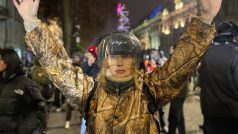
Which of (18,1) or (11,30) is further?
(11,30)

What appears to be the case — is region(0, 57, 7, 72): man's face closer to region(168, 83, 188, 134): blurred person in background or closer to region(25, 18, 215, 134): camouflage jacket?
region(25, 18, 215, 134): camouflage jacket

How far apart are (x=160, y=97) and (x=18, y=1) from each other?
1057 millimetres

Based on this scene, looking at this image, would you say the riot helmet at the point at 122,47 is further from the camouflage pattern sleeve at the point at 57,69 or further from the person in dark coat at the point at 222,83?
the person in dark coat at the point at 222,83

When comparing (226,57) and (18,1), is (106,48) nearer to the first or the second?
(18,1)

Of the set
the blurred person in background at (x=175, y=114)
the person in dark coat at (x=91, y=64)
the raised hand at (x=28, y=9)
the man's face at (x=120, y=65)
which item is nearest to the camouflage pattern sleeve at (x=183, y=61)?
the man's face at (x=120, y=65)

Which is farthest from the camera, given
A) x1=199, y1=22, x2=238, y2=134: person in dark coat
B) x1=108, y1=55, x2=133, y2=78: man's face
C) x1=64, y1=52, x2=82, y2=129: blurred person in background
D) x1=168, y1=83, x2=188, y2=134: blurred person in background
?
x1=64, y1=52, x2=82, y2=129: blurred person in background

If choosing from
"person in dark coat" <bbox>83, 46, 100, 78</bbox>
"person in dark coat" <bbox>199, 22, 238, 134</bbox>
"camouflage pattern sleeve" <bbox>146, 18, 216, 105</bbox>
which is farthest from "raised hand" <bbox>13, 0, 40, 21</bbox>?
"person in dark coat" <bbox>83, 46, 100, 78</bbox>

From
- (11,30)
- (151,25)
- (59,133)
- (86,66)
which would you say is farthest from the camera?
(151,25)

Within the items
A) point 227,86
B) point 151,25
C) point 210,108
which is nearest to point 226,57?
point 227,86

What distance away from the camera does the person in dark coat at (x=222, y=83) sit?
14.6ft

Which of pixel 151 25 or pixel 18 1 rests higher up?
pixel 151 25

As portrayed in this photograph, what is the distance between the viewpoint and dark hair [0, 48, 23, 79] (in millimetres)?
4656

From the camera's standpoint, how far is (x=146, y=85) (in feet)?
8.52

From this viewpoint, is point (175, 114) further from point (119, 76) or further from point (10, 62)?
point (119, 76)
